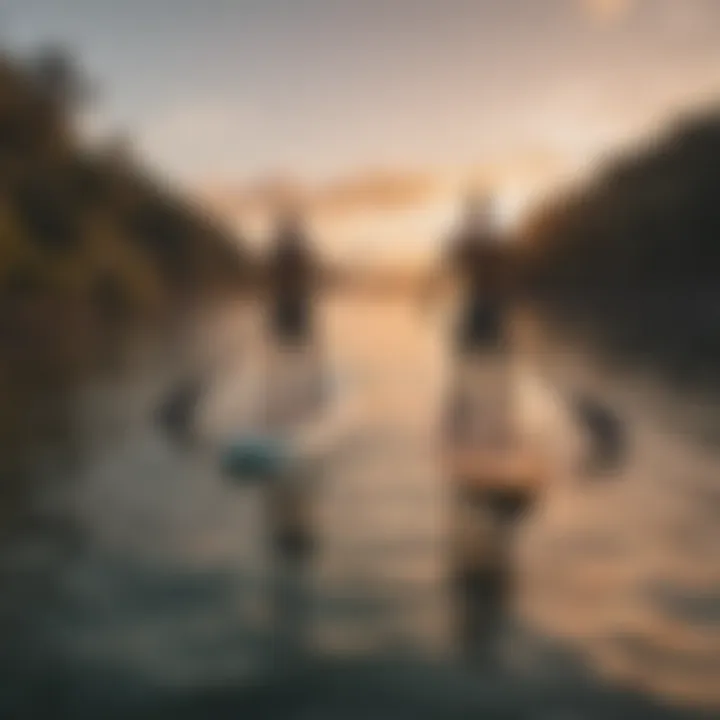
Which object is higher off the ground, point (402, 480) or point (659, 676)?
point (402, 480)

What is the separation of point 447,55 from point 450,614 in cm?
125

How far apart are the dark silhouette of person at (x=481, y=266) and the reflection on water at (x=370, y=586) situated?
138 millimetres

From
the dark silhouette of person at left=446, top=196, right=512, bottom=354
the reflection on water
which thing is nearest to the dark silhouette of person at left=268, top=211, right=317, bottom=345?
the reflection on water

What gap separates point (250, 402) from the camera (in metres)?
2.13

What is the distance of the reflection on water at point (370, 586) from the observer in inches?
57.6

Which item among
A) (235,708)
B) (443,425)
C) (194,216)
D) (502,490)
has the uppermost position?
(194,216)

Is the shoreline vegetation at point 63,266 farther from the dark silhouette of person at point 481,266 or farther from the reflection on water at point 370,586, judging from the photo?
the dark silhouette of person at point 481,266

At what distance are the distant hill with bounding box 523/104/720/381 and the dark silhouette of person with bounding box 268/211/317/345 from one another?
575 millimetres

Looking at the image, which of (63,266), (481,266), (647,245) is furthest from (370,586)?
(63,266)

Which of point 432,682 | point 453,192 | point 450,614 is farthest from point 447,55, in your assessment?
point 432,682

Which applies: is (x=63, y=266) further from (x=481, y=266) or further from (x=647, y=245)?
(x=647, y=245)

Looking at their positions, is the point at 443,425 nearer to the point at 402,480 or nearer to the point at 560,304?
the point at 402,480

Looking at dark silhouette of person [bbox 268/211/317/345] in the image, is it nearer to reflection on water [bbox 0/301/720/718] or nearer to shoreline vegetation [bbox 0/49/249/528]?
reflection on water [bbox 0/301/720/718]

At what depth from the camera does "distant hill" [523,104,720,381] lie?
2.22 m
